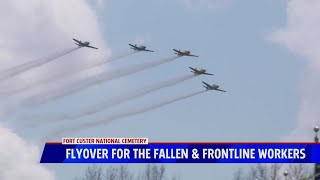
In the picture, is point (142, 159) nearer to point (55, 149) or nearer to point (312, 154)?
point (55, 149)

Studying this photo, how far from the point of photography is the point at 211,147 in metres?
49.3

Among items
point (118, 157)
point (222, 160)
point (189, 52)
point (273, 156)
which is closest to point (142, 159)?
point (118, 157)

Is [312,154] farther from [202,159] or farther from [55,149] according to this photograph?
[55,149]

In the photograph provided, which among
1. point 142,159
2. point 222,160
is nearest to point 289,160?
point 222,160

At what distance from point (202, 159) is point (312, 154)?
283 inches

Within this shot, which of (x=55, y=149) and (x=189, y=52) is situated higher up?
(x=189, y=52)

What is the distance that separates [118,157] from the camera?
1959 inches

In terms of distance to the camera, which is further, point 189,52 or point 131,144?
point 189,52

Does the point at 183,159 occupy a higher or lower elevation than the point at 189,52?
Answer: lower

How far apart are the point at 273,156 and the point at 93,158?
39.7 feet

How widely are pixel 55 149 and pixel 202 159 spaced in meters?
9.99

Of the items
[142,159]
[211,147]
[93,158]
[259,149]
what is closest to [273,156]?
[259,149]

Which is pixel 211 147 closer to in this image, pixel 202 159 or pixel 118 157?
pixel 202 159

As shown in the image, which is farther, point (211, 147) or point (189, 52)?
point (189, 52)
